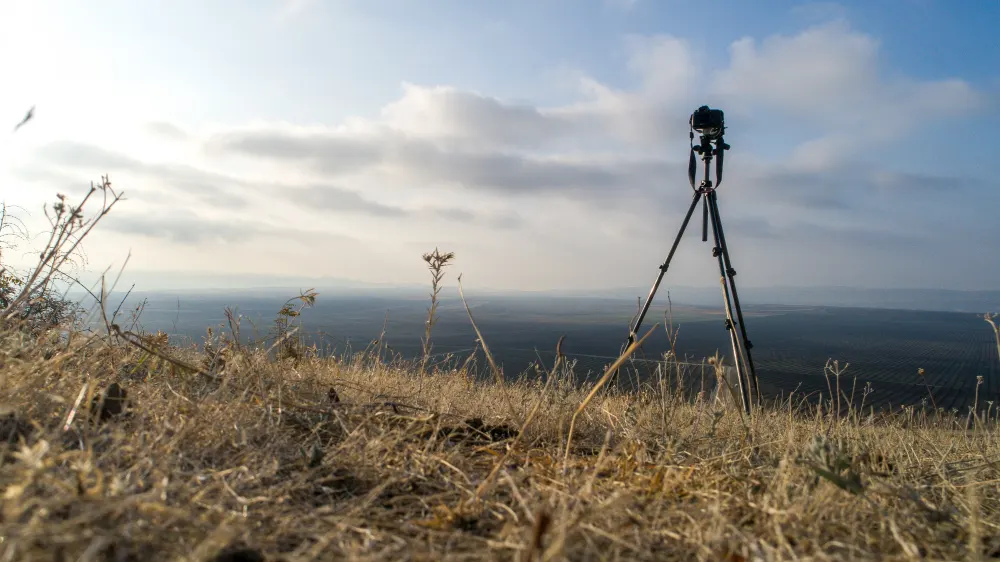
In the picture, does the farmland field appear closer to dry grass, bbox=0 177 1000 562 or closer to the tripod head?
the tripod head

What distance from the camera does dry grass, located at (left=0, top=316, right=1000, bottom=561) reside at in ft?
3.81

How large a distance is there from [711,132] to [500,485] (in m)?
4.34

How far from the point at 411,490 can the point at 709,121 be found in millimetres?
4518

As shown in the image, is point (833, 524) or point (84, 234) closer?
point (833, 524)

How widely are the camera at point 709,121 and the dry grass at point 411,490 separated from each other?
3.34m

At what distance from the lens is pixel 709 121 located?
15.8 ft

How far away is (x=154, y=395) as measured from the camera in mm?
2244

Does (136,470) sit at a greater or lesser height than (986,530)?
greater

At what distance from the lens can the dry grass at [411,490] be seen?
3.81 feet

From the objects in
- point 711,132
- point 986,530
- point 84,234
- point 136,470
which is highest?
point 711,132

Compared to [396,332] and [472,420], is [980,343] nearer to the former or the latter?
[396,332]

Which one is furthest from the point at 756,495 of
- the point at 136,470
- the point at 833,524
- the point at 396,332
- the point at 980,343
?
the point at 980,343

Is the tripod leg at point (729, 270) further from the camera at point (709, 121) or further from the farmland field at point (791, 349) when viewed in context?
the farmland field at point (791, 349)

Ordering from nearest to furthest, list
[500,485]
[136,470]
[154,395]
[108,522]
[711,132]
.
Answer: [108,522] < [136,470] < [500,485] < [154,395] < [711,132]
